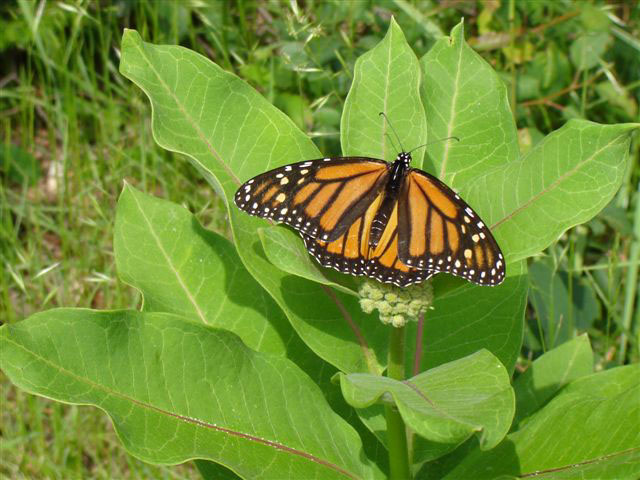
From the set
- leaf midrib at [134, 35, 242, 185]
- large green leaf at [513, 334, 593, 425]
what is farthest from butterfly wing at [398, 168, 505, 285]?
large green leaf at [513, 334, 593, 425]

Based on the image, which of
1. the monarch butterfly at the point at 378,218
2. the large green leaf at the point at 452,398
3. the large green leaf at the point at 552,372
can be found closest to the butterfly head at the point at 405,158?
the monarch butterfly at the point at 378,218

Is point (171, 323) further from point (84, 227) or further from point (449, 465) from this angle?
point (84, 227)

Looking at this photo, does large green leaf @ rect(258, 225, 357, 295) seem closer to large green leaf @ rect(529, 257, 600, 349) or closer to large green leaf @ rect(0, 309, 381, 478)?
large green leaf @ rect(0, 309, 381, 478)

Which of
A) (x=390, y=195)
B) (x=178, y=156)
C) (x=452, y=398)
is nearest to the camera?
(x=452, y=398)

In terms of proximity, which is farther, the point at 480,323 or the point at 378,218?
the point at 480,323

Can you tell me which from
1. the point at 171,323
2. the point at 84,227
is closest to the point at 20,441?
the point at 84,227

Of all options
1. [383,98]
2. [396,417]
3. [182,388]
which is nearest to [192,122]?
[383,98]

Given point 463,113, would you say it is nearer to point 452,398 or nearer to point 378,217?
point 378,217
